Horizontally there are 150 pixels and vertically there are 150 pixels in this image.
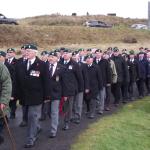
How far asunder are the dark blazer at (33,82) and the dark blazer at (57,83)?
62 cm

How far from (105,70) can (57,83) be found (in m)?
4.54

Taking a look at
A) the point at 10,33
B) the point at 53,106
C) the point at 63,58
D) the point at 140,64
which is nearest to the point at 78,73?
the point at 63,58

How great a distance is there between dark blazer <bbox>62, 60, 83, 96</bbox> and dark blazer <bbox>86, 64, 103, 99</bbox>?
46.8 inches

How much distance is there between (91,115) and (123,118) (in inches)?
36.3

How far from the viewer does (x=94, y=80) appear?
1466cm

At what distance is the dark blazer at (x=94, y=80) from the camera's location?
14500 mm

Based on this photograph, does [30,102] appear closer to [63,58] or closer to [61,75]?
[61,75]

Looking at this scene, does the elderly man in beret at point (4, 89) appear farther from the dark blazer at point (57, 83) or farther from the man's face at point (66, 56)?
the man's face at point (66, 56)

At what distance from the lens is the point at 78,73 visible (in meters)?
12.9

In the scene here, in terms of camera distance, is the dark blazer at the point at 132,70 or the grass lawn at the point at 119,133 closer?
the grass lawn at the point at 119,133

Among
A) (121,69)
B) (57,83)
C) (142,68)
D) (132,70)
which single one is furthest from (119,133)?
(142,68)

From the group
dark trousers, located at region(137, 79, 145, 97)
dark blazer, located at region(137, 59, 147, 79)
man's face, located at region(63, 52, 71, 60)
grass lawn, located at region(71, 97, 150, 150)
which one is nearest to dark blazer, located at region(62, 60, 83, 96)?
man's face, located at region(63, 52, 71, 60)

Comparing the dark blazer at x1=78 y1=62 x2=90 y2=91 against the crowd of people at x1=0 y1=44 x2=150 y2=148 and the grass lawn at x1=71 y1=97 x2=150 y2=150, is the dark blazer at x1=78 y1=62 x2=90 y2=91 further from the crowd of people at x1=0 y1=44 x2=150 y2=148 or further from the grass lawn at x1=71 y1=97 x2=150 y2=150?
the grass lawn at x1=71 y1=97 x2=150 y2=150

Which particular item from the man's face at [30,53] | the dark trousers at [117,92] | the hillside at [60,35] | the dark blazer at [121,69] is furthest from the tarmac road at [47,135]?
the hillside at [60,35]
